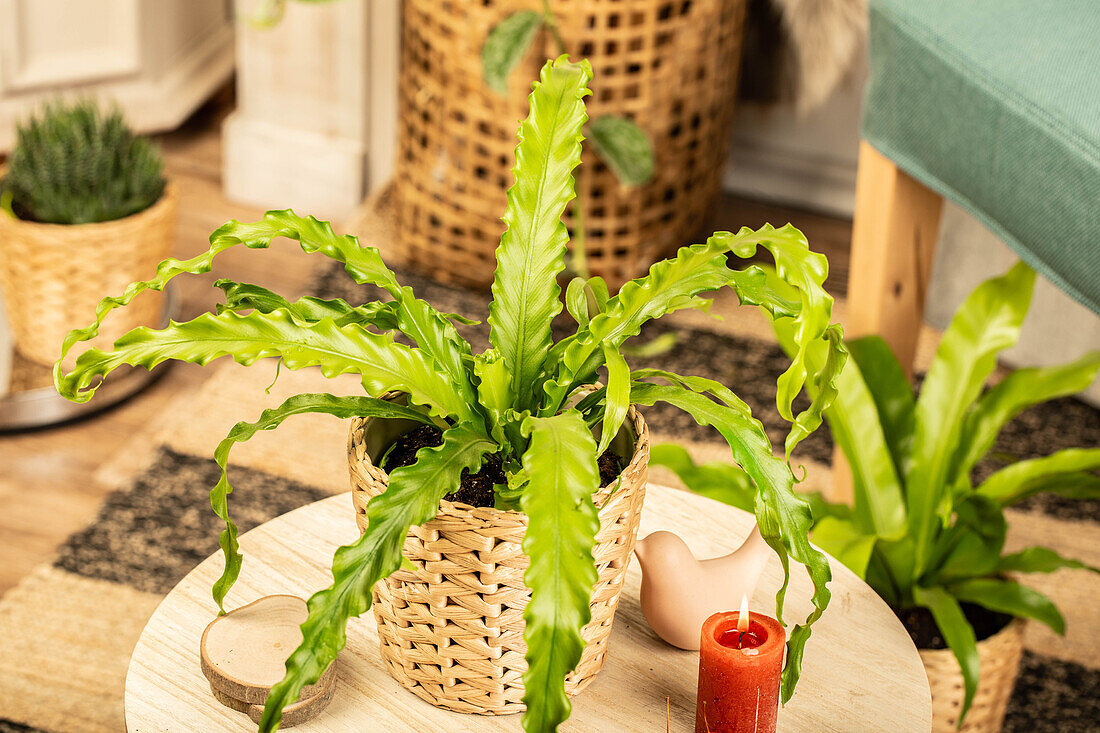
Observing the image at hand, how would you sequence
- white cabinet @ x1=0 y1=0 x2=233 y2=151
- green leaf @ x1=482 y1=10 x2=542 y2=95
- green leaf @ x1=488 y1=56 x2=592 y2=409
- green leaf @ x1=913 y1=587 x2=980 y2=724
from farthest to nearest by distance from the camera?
white cabinet @ x1=0 y1=0 x2=233 y2=151, green leaf @ x1=482 y1=10 x2=542 y2=95, green leaf @ x1=913 y1=587 x2=980 y2=724, green leaf @ x1=488 y1=56 x2=592 y2=409

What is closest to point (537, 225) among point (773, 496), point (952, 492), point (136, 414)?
point (773, 496)

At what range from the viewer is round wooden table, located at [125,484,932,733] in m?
0.65

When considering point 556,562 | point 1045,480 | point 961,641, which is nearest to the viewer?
point 556,562

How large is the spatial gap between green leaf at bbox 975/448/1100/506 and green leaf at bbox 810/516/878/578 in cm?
12

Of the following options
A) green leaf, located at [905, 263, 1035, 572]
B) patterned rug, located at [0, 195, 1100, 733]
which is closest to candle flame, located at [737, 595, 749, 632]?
green leaf, located at [905, 263, 1035, 572]

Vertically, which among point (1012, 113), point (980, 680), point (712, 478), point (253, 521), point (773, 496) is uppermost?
point (1012, 113)

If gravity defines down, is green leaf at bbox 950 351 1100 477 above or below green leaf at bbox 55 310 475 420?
below

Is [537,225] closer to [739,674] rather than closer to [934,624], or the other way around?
[739,674]

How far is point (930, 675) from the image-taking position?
928 mm

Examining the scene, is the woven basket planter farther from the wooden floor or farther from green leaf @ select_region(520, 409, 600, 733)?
green leaf @ select_region(520, 409, 600, 733)

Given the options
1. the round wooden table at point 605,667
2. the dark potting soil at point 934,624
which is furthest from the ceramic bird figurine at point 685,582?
the dark potting soil at point 934,624

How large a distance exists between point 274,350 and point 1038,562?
2.21 feet

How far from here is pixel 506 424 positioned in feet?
2.02

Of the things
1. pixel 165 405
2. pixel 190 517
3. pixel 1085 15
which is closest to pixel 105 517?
pixel 190 517
